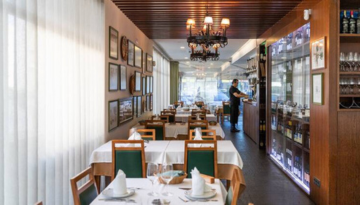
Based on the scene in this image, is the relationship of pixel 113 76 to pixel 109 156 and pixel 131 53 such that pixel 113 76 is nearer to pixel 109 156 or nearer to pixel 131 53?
pixel 131 53

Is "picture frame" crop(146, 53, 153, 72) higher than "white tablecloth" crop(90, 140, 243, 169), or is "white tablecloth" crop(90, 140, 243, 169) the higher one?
"picture frame" crop(146, 53, 153, 72)

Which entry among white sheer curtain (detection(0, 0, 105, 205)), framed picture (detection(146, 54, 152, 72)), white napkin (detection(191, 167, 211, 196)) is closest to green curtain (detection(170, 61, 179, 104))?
framed picture (detection(146, 54, 152, 72))

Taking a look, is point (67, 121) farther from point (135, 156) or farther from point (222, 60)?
point (222, 60)

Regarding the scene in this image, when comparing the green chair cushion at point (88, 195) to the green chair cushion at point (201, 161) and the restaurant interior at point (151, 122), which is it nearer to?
the restaurant interior at point (151, 122)

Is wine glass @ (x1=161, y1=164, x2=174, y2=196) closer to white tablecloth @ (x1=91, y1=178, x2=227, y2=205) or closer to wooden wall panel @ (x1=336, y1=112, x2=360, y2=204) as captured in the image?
white tablecloth @ (x1=91, y1=178, x2=227, y2=205)

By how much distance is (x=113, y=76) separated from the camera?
19.4ft

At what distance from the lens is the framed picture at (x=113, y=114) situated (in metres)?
5.77

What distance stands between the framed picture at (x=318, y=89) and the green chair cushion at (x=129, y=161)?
270 cm

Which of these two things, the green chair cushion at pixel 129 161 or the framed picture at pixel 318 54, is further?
the framed picture at pixel 318 54

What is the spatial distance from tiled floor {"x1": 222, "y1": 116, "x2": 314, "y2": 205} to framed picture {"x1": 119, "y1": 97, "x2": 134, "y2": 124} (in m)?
2.74

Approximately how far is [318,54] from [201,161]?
2387mm

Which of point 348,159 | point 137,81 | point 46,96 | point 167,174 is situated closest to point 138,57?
point 137,81

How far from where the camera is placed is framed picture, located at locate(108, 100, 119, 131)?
227 inches

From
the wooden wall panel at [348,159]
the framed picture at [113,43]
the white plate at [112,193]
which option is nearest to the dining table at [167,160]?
the wooden wall panel at [348,159]
